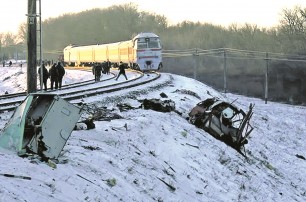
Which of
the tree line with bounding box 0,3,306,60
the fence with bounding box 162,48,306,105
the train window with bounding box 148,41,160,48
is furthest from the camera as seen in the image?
the tree line with bounding box 0,3,306,60

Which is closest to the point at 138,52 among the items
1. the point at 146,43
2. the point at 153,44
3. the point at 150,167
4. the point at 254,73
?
the point at 146,43

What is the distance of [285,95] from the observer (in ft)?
191

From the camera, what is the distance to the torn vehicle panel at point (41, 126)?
7.16 m

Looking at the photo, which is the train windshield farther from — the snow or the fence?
the fence

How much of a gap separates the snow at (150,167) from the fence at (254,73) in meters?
38.5

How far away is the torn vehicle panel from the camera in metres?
7.16

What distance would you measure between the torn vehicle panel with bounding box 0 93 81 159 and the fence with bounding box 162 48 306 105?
46113 millimetres

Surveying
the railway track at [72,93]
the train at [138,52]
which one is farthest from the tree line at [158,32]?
the railway track at [72,93]

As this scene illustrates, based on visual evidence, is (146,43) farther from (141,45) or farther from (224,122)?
(224,122)

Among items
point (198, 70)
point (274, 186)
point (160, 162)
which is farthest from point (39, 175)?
point (198, 70)

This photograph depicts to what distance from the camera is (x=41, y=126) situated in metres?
7.11

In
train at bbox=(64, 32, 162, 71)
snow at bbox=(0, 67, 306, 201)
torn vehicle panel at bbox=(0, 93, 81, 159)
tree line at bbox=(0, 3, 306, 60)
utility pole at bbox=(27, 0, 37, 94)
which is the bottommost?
snow at bbox=(0, 67, 306, 201)

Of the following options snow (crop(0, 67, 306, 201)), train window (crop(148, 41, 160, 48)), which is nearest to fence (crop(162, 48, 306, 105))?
train window (crop(148, 41, 160, 48))

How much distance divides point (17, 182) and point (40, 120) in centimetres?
166
